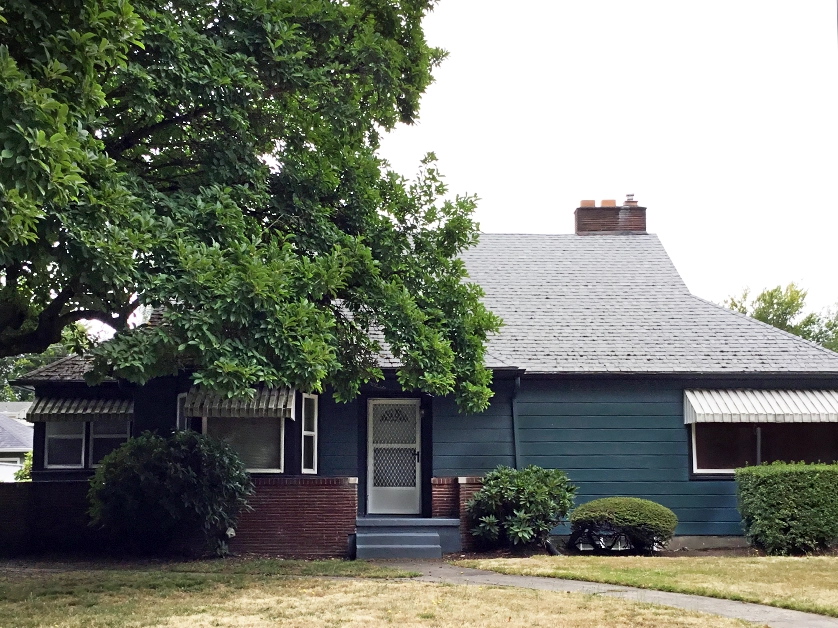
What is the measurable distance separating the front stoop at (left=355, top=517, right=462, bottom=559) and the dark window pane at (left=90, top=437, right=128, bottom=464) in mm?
4793

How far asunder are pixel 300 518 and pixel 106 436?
4.27 m

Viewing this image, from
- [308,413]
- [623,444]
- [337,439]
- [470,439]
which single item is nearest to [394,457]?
[337,439]

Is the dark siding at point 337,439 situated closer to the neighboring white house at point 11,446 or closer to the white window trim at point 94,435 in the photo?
the white window trim at point 94,435

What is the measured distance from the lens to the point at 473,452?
15.5 m

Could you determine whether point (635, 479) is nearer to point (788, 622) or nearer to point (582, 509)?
point (582, 509)

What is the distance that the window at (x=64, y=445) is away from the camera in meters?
16.5

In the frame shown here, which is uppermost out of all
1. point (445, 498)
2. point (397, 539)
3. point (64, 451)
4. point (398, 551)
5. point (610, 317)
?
point (610, 317)

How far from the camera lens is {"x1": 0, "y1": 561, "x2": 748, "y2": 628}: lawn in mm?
8211

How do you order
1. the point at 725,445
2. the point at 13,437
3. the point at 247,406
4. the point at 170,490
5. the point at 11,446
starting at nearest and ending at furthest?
the point at 170,490, the point at 247,406, the point at 725,445, the point at 11,446, the point at 13,437

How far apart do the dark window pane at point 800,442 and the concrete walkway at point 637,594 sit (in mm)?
6515

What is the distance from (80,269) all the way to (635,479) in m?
9.98

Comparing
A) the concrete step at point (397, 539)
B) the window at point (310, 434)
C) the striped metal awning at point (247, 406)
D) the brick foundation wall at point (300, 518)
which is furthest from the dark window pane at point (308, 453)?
the concrete step at point (397, 539)

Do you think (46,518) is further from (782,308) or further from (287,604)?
(782,308)

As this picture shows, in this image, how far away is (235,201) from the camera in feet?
37.6
